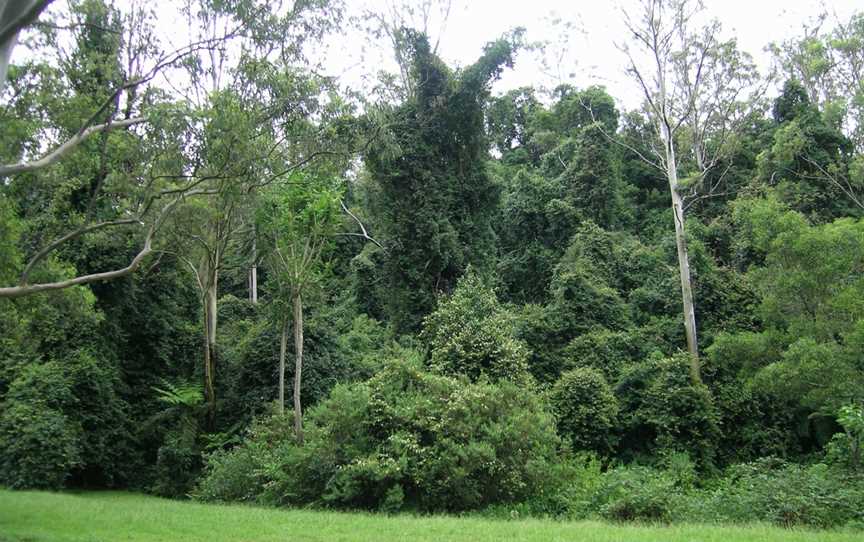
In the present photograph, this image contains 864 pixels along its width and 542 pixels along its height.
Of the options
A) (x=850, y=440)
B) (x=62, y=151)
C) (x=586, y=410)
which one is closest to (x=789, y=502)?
(x=850, y=440)

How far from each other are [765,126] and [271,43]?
28851 mm

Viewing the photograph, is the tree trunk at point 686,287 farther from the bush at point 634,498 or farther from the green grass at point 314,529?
the green grass at point 314,529

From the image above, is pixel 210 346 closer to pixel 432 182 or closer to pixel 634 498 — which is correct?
pixel 432 182

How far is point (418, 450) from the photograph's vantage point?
14211mm

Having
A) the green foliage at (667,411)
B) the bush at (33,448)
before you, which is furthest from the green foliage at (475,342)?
the bush at (33,448)

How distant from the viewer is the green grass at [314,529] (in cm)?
931

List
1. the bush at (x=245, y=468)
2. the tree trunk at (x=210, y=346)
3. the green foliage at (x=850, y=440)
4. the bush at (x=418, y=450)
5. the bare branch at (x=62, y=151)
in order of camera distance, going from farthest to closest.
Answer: the tree trunk at (x=210, y=346) → the bush at (x=245, y=468) → the bush at (x=418, y=450) → the green foliage at (x=850, y=440) → the bare branch at (x=62, y=151)

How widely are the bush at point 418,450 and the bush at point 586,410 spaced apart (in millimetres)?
4271

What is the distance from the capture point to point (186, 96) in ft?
48.9

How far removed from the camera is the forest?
13531mm

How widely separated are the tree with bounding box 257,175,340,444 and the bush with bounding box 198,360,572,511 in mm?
2405

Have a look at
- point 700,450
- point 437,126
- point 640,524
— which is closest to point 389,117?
point 437,126

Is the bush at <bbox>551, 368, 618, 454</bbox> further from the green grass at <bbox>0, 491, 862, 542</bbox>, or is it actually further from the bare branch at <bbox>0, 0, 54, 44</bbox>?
the bare branch at <bbox>0, 0, 54, 44</bbox>

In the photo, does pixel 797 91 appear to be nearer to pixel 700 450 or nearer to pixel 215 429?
pixel 700 450
